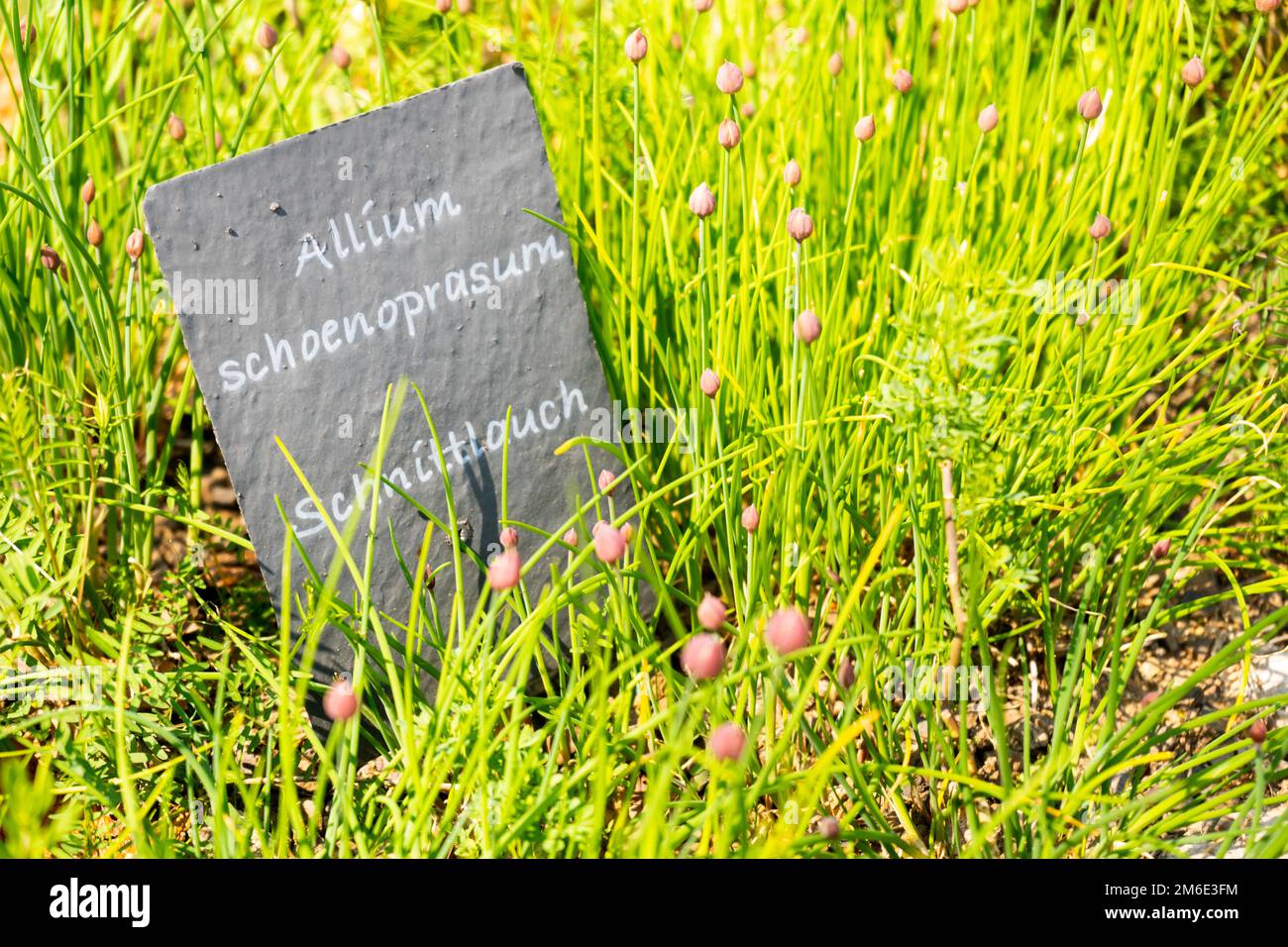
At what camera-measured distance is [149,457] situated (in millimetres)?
1338

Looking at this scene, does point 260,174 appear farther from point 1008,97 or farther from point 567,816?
point 1008,97

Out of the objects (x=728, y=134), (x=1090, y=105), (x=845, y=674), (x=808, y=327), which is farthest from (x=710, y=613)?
(x=1090, y=105)

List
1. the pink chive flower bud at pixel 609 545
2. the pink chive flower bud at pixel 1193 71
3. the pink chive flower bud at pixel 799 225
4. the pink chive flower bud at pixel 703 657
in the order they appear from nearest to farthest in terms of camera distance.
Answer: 1. the pink chive flower bud at pixel 703 657
2. the pink chive flower bud at pixel 609 545
3. the pink chive flower bud at pixel 799 225
4. the pink chive flower bud at pixel 1193 71

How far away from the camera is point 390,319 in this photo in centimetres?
120

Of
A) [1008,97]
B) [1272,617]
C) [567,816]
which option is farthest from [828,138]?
[567,816]

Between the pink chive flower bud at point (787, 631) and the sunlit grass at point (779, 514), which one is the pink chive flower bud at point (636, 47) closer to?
the sunlit grass at point (779, 514)

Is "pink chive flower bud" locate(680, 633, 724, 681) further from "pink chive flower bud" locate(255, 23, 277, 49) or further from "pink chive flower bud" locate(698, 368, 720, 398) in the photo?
"pink chive flower bud" locate(255, 23, 277, 49)

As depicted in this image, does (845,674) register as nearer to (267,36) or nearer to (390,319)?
(390,319)

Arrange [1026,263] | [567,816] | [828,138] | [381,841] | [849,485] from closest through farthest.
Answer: [567,816] → [381,841] → [849,485] → [1026,263] → [828,138]

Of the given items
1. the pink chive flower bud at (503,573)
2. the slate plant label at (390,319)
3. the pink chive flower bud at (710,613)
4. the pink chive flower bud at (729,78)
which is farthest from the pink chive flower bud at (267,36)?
the pink chive flower bud at (710,613)

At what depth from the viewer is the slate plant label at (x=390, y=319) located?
115 centimetres

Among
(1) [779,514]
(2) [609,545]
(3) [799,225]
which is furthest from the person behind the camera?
(1) [779,514]

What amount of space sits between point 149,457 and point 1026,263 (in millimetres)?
1146

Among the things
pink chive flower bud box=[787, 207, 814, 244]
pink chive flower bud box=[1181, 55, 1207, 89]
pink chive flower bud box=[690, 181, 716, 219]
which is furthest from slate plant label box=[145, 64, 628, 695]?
pink chive flower bud box=[1181, 55, 1207, 89]
